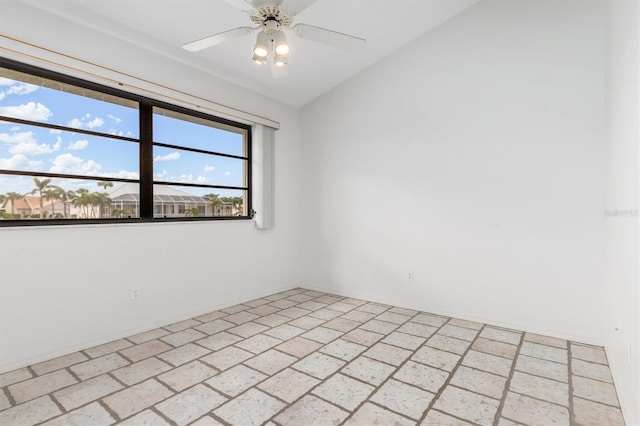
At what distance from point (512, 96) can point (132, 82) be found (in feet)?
11.5

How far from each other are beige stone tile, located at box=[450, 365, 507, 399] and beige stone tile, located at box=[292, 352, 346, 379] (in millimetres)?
799

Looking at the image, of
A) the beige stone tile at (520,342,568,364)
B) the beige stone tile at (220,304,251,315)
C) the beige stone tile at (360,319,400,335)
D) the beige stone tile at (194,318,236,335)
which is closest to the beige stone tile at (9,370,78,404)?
the beige stone tile at (194,318,236,335)

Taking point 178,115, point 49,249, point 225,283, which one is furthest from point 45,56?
point 225,283

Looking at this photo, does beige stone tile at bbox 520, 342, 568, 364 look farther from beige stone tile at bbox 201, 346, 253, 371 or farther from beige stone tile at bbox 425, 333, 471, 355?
beige stone tile at bbox 201, 346, 253, 371

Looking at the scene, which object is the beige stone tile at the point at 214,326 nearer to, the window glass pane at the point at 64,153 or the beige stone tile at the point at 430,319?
the window glass pane at the point at 64,153

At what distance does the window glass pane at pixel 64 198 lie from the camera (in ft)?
7.82

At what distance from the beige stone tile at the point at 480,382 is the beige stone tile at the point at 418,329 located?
68 centimetres

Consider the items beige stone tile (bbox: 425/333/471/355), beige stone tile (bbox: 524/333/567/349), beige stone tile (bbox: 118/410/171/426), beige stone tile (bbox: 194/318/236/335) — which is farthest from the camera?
beige stone tile (bbox: 194/318/236/335)

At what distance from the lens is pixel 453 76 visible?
3.46 metres

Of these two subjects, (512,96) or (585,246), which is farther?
(512,96)

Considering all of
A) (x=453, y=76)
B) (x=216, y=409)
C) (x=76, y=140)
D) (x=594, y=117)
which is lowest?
(x=216, y=409)

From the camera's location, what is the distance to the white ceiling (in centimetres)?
257

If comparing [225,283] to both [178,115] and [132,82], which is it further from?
[132,82]

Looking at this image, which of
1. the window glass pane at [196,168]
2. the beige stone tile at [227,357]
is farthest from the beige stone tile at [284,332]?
the window glass pane at [196,168]
